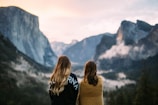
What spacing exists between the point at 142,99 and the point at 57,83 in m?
83.7

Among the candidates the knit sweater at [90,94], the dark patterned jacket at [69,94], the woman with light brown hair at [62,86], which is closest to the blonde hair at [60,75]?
the woman with light brown hair at [62,86]

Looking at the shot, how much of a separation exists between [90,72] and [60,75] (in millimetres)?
898

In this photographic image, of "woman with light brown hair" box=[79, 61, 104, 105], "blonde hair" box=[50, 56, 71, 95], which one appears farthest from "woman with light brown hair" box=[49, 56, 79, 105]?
"woman with light brown hair" box=[79, 61, 104, 105]

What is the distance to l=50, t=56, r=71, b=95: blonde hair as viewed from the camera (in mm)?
12461

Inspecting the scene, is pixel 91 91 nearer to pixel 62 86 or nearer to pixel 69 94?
pixel 69 94

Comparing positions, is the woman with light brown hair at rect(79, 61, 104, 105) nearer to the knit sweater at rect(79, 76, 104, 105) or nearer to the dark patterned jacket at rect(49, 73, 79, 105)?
the knit sweater at rect(79, 76, 104, 105)

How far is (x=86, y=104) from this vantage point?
42.5ft

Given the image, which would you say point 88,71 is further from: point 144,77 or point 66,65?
point 144,77

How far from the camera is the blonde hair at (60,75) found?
1246cm

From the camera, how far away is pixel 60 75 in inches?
492

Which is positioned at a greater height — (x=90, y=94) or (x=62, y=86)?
(x=62, y=86)

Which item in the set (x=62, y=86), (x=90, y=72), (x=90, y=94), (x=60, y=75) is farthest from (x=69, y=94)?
(x=90, y=72)

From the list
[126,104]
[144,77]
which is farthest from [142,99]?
[126,104]

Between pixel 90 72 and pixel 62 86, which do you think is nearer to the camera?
pixel 62 86
